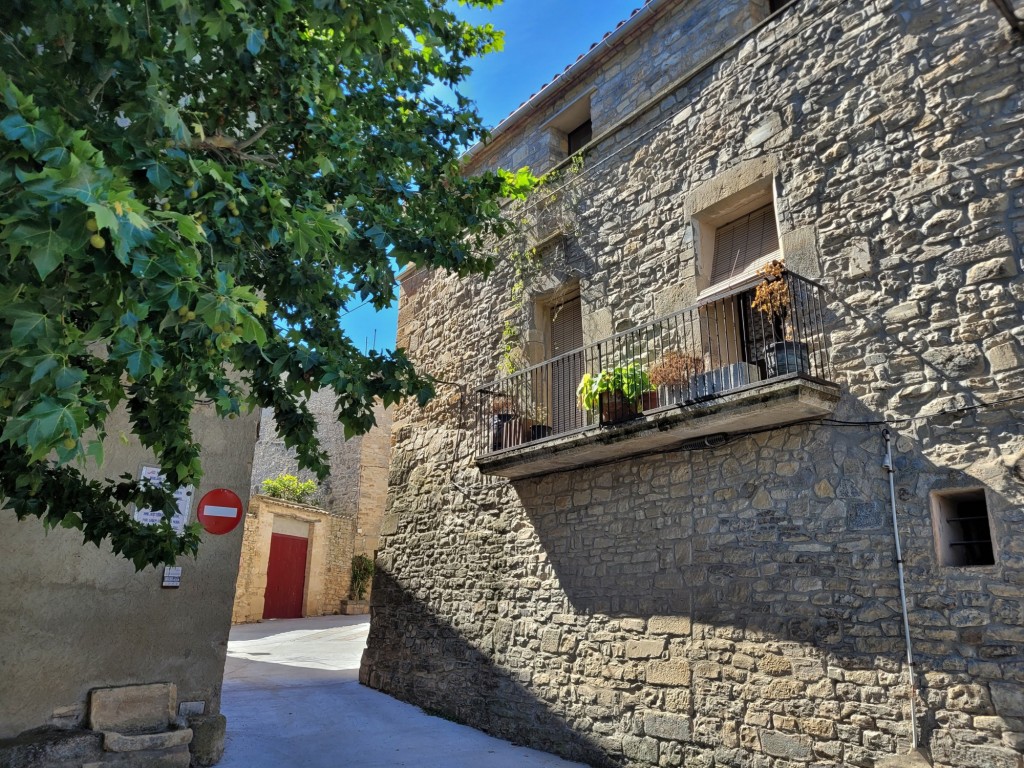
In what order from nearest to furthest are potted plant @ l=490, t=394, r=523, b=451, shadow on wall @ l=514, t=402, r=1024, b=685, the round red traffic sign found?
shadow on wall @ l=514, t=402, r=1024, b=685, the round red traffic sign, potted plant @ l=490, t=394, r=523, b=451

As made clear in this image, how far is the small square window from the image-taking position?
4625mm

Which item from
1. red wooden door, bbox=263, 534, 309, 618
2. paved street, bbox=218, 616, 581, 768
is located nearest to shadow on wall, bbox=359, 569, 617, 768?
paved street, bbox=218, 616, 581, 768

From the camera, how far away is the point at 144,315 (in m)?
2.29

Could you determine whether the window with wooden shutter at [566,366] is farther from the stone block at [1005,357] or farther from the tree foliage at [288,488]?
the tree foliage at [288,488]

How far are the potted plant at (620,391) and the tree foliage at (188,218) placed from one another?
1.64 metres

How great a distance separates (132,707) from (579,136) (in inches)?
302

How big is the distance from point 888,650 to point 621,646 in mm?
2348

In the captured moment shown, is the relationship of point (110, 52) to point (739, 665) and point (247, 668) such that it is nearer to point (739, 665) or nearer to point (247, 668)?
point (739, 665)

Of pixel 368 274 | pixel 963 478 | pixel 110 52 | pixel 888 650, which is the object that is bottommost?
pixel 888 650

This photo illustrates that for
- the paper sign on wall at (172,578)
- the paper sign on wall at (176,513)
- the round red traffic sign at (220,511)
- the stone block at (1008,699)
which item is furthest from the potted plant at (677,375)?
the paper sign on wall at (172,578)

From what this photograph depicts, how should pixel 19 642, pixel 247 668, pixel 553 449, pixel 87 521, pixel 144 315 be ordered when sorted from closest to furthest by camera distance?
pixel 144 315 < pixel 87 521 < pixel 19 642 < pixel 553 449 < pixel 247 668

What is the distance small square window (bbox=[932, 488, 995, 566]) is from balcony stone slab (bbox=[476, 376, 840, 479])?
977 millimetres

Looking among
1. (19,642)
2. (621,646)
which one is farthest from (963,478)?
(19,642)

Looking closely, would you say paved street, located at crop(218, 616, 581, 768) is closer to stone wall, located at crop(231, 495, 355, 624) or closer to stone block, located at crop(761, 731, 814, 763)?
stone block, located at crop(761, 731, 814, 763)
